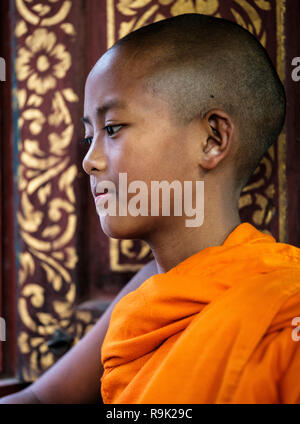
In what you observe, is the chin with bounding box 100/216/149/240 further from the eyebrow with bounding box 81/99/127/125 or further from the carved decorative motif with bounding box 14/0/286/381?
the carved decorative motif with bounding box 14/0/286/381

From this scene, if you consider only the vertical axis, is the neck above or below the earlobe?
below

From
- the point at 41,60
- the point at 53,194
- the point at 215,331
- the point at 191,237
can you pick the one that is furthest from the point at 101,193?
the point at 41,60

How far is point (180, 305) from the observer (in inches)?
26.4

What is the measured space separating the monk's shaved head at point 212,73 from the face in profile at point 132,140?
2 cm

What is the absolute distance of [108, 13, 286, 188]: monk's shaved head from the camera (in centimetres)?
71

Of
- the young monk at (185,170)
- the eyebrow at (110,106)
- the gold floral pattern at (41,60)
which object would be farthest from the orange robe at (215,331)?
the gold floral pattern at (41,60)

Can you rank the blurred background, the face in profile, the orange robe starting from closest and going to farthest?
1. the orange robe
2. the face in profile
3. the blurred background

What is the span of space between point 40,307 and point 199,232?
1.94ft

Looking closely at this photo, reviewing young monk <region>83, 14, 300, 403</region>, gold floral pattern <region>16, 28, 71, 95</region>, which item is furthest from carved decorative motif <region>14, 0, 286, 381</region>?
young monk <region>83, 14, 300, 403</region>

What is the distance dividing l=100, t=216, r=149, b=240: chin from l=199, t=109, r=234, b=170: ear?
5.3 inches

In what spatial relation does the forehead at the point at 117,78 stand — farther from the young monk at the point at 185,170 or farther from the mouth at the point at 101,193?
the mouth at the point at 101,193

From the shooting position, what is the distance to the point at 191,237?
75cm

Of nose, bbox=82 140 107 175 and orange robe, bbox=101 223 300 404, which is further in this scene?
nose, bbox=82 140 107 175

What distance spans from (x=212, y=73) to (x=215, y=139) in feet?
0.34
